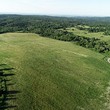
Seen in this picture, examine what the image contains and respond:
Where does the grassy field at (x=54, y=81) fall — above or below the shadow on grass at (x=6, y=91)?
below

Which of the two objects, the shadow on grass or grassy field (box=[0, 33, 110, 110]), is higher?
the shadow on grass

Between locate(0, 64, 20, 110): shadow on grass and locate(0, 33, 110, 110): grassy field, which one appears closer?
locate(0, 64, 20, 110): shadow on grass

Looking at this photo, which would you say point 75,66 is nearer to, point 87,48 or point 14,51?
point 14,51

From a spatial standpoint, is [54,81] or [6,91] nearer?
[6,91]

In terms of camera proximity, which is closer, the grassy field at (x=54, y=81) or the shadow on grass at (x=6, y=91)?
the shadow on grass at (x=6, y=91)

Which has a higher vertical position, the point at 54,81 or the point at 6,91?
the point at 6,91

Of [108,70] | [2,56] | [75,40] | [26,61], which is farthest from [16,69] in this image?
[75,40]
